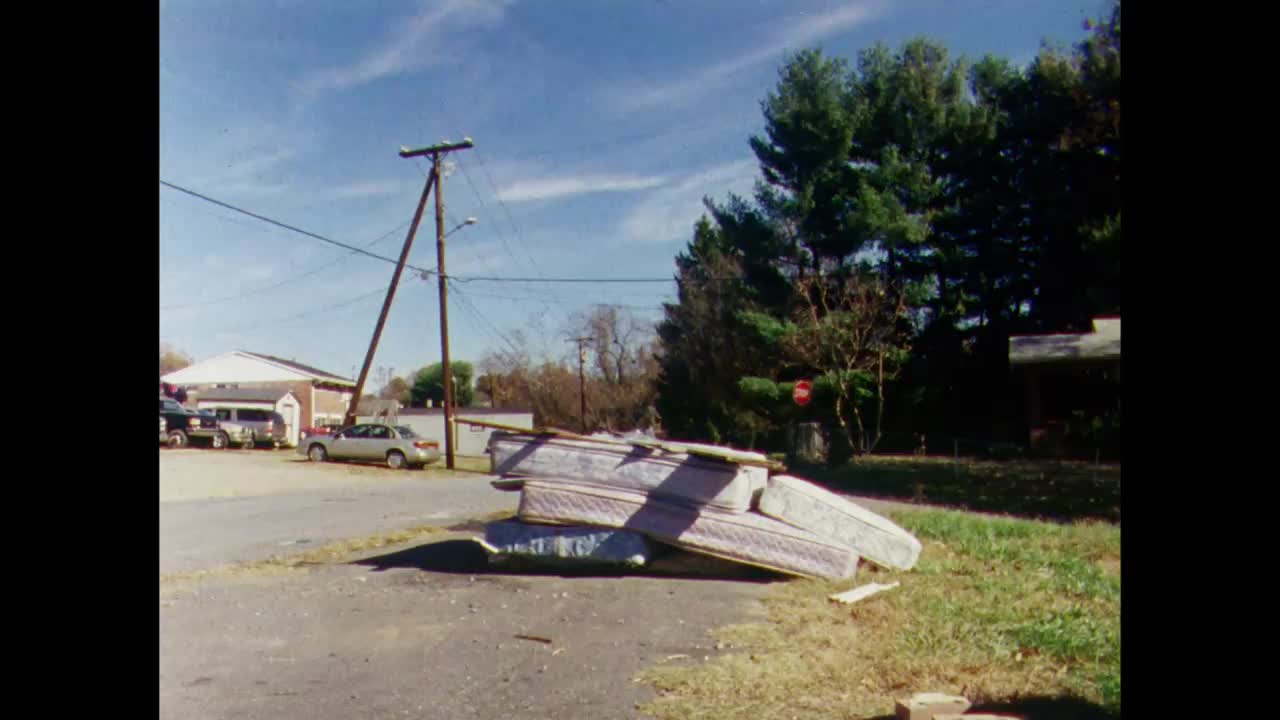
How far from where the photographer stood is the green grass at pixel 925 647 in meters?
4.42

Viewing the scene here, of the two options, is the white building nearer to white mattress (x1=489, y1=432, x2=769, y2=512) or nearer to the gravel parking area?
the gravel parking area

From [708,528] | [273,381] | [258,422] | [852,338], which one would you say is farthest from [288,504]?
[273,381]

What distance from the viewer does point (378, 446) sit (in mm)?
28297

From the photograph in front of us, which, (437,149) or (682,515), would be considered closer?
(682,515)

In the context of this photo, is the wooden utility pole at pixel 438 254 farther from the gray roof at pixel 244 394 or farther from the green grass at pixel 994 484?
the gray roof at pixel 244 394

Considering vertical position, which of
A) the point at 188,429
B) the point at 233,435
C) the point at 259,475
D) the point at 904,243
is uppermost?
the point at 904,243

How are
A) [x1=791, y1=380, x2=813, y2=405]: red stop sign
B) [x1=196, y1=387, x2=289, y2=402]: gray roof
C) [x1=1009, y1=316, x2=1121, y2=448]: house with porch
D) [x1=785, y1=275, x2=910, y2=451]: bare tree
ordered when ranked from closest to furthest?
[x1=1009, y1=316, x2=1121, y2=448]: house with porch → [x1=791, y1=380, x2=813, y2=405]: red stop sign → [x1=785, y1=275, x2=910, y2=451]: bare tree → [x1=196, y1=387, x2=289, y2=402]: gray roof

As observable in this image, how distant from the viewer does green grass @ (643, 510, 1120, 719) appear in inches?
174

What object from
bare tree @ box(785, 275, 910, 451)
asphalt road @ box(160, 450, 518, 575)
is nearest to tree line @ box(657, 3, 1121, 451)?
bare tree @ box(785, 275, 910, 451)

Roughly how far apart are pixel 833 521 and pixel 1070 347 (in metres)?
17.6

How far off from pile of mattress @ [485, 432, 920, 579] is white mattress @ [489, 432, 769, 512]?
0.03 ft

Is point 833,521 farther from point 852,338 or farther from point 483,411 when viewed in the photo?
point 483,411

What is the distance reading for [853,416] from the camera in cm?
3200
